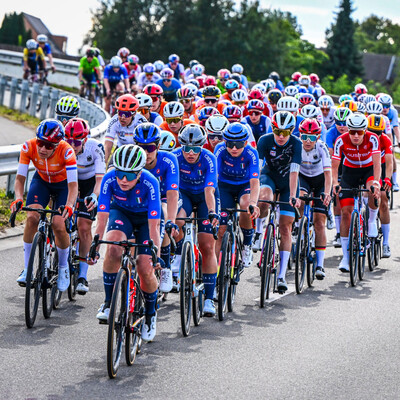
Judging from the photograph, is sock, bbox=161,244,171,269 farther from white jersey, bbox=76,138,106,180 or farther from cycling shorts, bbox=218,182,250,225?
cycling shorts, bbox=218,182,250,225

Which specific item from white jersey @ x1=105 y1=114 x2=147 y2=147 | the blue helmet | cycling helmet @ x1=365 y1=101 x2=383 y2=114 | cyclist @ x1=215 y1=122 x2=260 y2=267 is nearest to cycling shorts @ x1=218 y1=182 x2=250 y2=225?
cyclist @ x1=215 y1=122 x2=260 y2=267

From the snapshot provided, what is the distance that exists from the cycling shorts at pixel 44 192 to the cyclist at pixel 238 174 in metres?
1.86

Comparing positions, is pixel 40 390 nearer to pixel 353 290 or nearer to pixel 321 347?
pixel 321 347

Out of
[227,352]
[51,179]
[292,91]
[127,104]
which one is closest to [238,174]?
[127,104]

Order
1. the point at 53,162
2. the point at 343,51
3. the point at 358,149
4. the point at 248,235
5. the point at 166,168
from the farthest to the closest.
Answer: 1. the point at 343,51
2. the point at 358,149
3. the point at 248,235
4. the point at 53,162
5. the point at 166,168

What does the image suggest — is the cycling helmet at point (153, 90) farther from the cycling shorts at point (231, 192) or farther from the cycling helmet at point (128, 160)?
the cycling helmet at point (128, 160)

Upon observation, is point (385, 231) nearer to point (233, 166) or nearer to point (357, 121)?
point (357, 121)

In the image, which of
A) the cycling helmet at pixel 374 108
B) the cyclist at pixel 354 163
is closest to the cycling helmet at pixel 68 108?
the cyclist at pixel 354 163

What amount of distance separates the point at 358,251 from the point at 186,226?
3.90 metres

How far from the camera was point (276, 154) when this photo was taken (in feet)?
40.4

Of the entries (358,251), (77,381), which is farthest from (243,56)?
(77,381)

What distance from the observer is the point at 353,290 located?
12.7m

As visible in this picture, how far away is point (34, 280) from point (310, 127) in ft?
15.4

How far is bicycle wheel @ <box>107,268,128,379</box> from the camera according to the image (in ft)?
25.7
